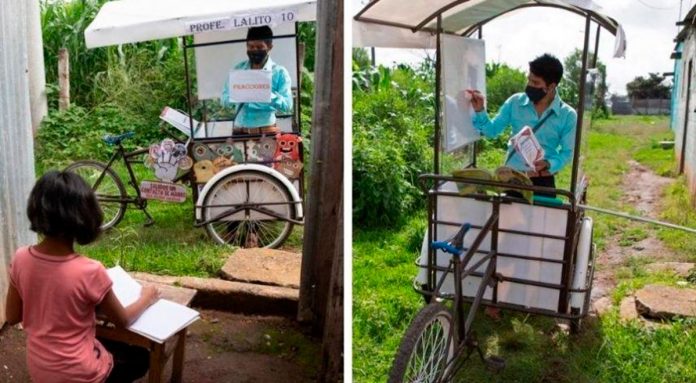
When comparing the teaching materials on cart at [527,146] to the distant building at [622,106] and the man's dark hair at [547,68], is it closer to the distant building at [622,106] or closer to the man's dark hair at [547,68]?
the man's dark hair at [547,68]

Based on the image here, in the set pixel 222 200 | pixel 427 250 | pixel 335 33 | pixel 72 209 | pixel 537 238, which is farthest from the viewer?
pixel 222 200

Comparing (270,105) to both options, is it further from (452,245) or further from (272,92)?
(452,245)

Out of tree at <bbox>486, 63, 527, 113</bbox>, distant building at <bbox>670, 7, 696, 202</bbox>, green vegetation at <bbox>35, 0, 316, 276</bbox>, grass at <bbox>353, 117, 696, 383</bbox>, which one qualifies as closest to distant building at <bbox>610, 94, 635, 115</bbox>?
distant building at <bbox>670, 7, 696, 202</bbox>

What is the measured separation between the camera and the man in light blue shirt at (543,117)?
2.86 metres

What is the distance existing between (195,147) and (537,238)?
2.11 meters

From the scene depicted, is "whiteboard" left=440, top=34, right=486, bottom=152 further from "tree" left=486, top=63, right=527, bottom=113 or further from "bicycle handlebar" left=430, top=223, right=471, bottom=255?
"tree" left=486, top=63, right=527, bottom=113

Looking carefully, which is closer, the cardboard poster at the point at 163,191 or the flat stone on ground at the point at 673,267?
the flat stone on ground at the point at 673,267

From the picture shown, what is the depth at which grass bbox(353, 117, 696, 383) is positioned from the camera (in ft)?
9.09

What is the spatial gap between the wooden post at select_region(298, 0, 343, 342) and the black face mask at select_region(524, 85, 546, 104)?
0.79 metres

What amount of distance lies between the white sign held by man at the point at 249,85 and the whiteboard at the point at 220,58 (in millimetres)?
574

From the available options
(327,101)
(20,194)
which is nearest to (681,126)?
(327,101)

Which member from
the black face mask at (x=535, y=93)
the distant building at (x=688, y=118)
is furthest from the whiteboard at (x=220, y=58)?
the distant building at (x=688, y=118)

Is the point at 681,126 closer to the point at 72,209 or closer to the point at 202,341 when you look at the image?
the point at 202,341

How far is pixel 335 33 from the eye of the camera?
2.53 meters
